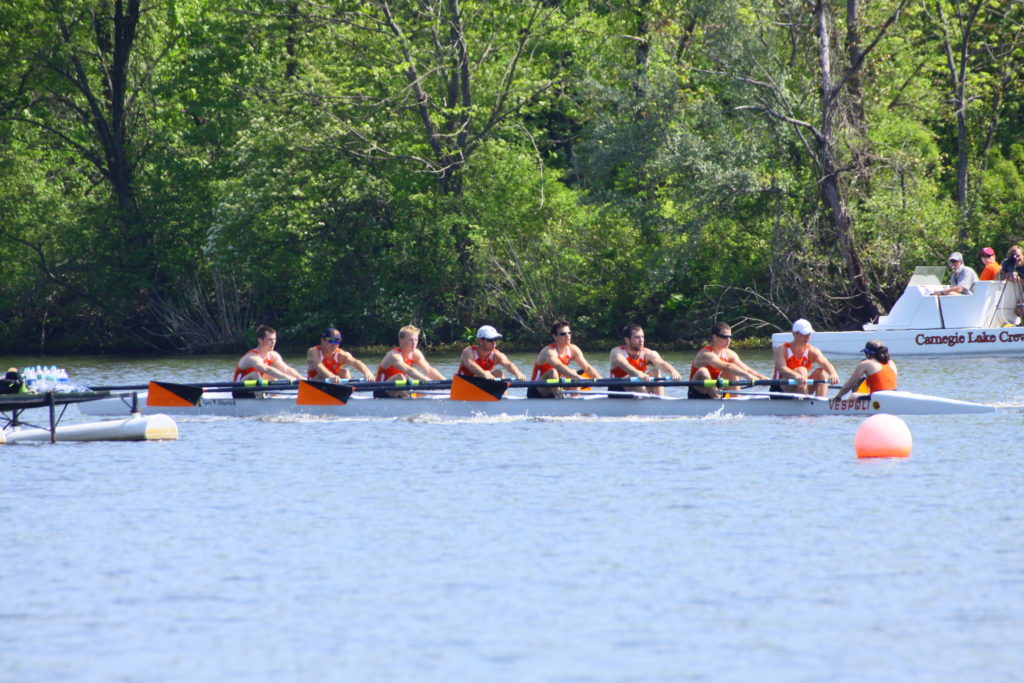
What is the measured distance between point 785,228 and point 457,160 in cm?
989

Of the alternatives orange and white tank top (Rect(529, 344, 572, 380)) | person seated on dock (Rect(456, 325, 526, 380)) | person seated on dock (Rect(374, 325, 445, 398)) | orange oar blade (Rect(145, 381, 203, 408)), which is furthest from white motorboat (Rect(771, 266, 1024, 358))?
orange oar blade (Rect(145, 381, 203, 408))

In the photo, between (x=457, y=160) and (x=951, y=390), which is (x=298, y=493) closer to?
(x=951, y=390)

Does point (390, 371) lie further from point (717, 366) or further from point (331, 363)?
point (717, 366)

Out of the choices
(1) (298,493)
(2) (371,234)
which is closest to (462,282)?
(2) (371,234)

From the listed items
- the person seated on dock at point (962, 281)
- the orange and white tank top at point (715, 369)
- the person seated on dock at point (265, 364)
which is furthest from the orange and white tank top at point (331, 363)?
the person seated on dock at point (962, 281)

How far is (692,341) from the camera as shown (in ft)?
119

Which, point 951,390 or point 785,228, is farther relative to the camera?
point 785,228

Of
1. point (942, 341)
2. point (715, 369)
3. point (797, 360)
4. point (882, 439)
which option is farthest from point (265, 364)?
→ point (942, 341)

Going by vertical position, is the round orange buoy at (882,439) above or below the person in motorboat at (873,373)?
below

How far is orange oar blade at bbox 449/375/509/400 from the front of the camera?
19.1 meters

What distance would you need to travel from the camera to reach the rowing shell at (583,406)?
17.5 meters

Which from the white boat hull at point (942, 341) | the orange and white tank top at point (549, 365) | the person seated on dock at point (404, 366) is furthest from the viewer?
the white boat hull at point (942, 341)

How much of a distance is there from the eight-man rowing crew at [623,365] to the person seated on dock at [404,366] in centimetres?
1

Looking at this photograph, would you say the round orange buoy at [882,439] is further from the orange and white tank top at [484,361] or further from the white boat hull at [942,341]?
the white boat hull at [942,341]
